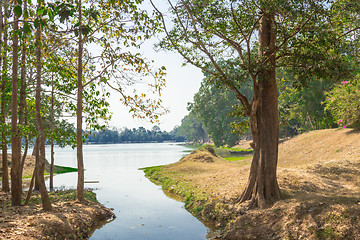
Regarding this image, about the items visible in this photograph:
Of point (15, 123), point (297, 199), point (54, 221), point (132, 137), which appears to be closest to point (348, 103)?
point (297, 199)

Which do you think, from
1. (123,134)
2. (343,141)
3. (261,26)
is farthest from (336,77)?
(123,134)

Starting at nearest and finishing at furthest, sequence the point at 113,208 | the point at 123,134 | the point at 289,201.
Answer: the point at 289,201, the point at 113,208, the point at 123,134

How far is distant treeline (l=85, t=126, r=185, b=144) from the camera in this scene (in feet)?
565

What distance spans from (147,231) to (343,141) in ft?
65.9

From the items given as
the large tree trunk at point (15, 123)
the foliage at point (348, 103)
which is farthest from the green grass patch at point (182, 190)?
the foliage at point (348, 103)

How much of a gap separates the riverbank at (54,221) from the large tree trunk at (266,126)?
6680 millimetres

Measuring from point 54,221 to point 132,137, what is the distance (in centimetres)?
17008

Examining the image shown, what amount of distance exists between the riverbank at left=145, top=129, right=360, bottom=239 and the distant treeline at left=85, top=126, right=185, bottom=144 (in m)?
147

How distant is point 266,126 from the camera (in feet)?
43.4

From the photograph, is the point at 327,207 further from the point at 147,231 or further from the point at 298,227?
the point at 147,231

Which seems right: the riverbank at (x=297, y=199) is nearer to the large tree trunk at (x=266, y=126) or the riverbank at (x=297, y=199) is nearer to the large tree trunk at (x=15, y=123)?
the large tree trunk at (x=266, y=126)

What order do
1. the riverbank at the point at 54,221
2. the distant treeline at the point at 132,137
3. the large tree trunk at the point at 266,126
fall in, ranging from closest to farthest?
the riverbank at the point at 54,221 < the large tree trunk at the point at 266,126 < the distant treeline at the point at 132,137

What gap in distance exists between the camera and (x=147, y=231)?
1298 centimetres

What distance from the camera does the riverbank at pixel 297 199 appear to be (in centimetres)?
997
